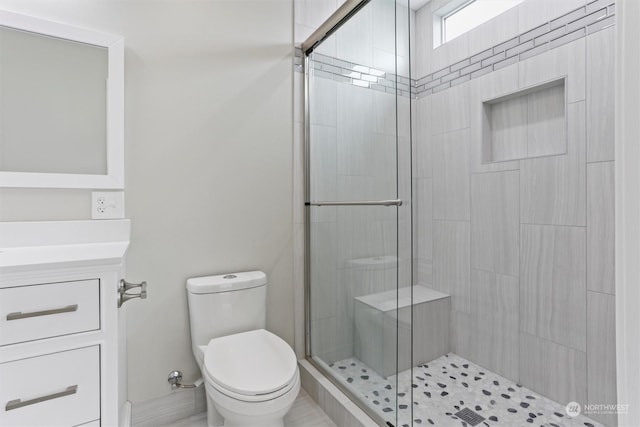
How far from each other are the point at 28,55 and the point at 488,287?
99.9 inches

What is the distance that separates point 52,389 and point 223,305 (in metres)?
0.72

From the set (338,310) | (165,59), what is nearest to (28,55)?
(165,59)

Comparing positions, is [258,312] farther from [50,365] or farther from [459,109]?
[459,109]

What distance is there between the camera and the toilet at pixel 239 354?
1153 mm

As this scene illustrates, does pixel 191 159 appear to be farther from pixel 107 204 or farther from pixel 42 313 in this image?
pixel 42 313

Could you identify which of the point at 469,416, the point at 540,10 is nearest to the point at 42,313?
the point at 469,416

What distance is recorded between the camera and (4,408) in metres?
0.82

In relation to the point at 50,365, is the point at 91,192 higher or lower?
higher

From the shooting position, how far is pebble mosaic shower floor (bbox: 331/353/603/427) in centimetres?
134

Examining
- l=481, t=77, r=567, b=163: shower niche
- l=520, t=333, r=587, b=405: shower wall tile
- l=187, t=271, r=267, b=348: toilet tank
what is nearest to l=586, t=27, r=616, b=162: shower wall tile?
l=481, t=77, r=567, b=163: shower niche

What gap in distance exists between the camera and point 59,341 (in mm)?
885

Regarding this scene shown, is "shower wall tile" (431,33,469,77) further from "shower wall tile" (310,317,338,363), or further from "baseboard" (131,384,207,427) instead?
"baseboard" (131,384,207,427)

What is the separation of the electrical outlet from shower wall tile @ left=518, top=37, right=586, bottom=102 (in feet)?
6.97

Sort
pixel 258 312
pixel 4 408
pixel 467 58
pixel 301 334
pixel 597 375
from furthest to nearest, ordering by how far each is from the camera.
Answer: pixel 467 58 < pixel 301 334 < pixel 258 312 < pixel 597 375 < pixel 4 408
